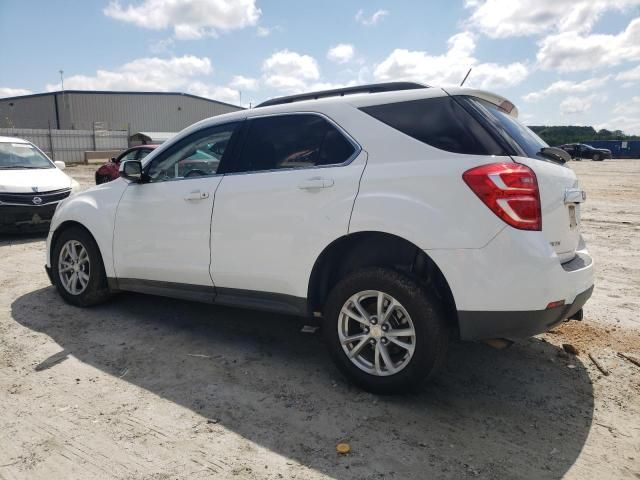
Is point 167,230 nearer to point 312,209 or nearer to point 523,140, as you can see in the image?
point 312,209

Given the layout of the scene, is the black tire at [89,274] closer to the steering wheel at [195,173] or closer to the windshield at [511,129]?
the steering wheel at [195,173]

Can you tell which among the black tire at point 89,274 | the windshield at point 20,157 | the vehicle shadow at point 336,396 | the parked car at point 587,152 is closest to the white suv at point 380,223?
the vehicle shadow at point 336,396

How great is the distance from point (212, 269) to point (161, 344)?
0.81m

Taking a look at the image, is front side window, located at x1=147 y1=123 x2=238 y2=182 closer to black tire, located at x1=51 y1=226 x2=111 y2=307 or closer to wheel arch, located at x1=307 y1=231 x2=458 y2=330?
black tire, located at x1=51 y1=226 x2=111 y2=307

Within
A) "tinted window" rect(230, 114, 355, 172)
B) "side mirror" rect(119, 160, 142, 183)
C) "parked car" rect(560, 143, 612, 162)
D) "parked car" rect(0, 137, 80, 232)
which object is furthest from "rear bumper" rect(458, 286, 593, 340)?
"parked car" rect(560, 143, 612, 162)

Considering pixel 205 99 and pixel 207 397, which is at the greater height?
pixel 205 99

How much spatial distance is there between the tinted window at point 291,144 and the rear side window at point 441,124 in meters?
0.35

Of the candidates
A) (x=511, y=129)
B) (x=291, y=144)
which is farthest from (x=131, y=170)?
(x=511, y=129)

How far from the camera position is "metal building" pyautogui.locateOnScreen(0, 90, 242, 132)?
182 ft

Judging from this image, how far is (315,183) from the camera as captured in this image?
327 cm

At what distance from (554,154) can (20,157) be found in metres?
9.50

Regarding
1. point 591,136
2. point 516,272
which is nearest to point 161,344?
point 516,272

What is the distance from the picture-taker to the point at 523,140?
305 cm

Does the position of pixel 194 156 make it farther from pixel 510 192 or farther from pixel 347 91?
pixel 510 192
